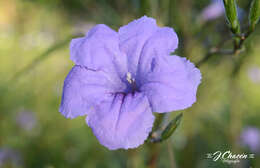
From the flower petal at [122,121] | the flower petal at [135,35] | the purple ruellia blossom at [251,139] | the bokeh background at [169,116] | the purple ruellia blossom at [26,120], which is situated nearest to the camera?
the flower petal at [122,121]

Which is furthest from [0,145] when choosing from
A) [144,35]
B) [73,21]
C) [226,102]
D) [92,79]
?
[226,102]

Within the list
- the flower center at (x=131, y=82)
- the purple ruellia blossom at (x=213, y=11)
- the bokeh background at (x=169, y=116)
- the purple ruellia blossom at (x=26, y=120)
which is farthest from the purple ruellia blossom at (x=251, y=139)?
the purple ruellia blossom at (x=26, y=120)

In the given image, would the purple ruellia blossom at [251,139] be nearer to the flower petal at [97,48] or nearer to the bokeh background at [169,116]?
the bokeh background at [169,116]

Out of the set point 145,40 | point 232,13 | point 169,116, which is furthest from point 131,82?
point 169,116

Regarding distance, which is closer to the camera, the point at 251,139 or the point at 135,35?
the point at 135,35

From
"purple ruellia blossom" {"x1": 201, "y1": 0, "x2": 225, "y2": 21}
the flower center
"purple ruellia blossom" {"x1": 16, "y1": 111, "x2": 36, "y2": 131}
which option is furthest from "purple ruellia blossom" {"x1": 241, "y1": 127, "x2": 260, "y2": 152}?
"purple ruellia blossom" {"x1": 16, "y1": 111, "x2": 36, "y2": 131}

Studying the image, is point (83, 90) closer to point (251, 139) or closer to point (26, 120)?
point (251, 139)

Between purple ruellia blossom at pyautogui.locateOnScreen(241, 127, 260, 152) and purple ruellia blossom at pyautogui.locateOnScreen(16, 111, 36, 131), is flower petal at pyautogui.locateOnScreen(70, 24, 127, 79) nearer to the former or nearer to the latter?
purple ruellia blossom at pyautogui.locateOnScreen(241, 127, 260, 152)

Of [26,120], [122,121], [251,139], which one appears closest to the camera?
[122,121]
